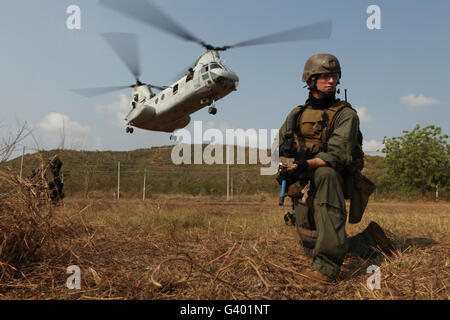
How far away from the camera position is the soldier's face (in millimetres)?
2498

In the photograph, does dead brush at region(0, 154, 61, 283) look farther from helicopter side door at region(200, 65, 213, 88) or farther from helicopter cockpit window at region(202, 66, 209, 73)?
helicopter cockpit window at region(202, 66, 209, 73)

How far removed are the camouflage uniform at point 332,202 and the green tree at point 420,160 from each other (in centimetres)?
1969

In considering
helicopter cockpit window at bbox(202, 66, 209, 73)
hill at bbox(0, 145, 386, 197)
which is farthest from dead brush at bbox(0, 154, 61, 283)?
helicopter cockpit window at bbox(202, 66, 209, 73)

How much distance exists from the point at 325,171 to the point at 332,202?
21 centimetres

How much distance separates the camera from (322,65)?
2.48 meters

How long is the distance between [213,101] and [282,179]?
12526 millimetres

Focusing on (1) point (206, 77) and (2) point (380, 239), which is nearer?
(2) point (380, 239)

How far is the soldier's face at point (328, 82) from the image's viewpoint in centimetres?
250

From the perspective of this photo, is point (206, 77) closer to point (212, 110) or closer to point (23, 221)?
point (212, 110)

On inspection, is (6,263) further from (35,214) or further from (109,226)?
(109,226)
